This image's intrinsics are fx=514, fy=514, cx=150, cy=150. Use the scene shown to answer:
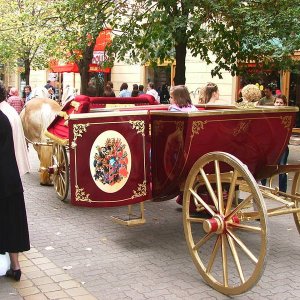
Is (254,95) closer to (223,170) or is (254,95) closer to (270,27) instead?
(270,27)

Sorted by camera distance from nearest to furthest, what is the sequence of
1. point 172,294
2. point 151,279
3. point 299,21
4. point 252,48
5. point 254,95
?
point 172,294
point 151,279
point 254,95
point 299,21
point 252,48

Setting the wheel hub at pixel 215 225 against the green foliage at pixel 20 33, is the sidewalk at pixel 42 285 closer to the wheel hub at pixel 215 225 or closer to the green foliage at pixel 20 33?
the wheel hub at pixel 215 225

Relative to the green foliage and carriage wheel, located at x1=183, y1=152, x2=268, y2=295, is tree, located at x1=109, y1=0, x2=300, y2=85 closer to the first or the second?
carriage wheel, located at x1=183, y1=152, x2=268, y2=295

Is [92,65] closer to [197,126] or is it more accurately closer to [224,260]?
[197,126]

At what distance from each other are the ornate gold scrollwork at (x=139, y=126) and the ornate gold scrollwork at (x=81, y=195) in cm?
80

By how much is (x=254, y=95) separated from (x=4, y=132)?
14.0 feet

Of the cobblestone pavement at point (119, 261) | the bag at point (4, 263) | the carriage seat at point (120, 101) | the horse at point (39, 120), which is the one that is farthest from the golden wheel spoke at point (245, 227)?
the horse at point (39, 120)

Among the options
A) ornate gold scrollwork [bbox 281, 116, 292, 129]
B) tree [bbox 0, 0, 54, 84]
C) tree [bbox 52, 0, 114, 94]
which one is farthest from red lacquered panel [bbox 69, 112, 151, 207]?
tree [bbox 0, 0, 54, 84]

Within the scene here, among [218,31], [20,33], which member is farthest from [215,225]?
[20,33]

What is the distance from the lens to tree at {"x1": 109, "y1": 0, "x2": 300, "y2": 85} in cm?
890

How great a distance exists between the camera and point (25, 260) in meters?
5.16

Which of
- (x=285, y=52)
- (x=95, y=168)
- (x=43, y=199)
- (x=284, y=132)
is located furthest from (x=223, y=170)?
(x=285, y=52)

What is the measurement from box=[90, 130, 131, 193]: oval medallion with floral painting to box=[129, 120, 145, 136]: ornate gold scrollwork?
160mm

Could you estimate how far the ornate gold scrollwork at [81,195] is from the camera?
5.05m
